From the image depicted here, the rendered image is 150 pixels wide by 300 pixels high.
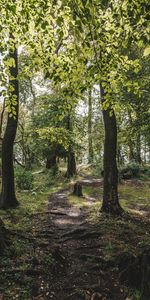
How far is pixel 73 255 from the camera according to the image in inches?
268

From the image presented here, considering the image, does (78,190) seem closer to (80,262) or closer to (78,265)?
(80,262)

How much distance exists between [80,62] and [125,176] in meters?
17.5

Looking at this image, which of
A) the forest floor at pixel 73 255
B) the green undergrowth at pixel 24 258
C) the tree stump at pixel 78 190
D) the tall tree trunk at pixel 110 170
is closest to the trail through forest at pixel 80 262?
the forest floor at pixel 73 255

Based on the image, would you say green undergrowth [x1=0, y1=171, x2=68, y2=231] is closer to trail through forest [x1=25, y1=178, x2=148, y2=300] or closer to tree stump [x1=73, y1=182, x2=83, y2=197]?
trail through forest [x1=25, y1=178, x2=148, y2=300]

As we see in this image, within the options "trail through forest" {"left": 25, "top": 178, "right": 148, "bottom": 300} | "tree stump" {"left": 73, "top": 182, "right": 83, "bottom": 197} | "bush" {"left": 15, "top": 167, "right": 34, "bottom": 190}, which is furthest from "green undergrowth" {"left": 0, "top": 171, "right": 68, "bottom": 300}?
"bush" {"left": 15, "top": 167, "right": 34, "bottom": 190}

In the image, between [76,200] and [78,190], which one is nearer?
[76,200]

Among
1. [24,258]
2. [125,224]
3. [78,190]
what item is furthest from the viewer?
[78,190]

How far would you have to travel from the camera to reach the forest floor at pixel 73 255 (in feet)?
16.7

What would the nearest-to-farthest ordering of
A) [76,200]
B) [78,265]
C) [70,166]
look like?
[78,265] < [76,200] < [70,166]

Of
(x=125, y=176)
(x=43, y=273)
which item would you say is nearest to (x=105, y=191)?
(x=43, y=273)

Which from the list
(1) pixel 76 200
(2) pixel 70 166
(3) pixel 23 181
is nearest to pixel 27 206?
(1) pixel 76 200

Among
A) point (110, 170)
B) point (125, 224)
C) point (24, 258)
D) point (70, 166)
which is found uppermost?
point (70, 166)

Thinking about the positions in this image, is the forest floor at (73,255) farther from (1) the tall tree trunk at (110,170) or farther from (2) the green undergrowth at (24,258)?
(1) the tall tree trunk at (110,170)

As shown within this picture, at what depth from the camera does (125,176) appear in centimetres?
2080
